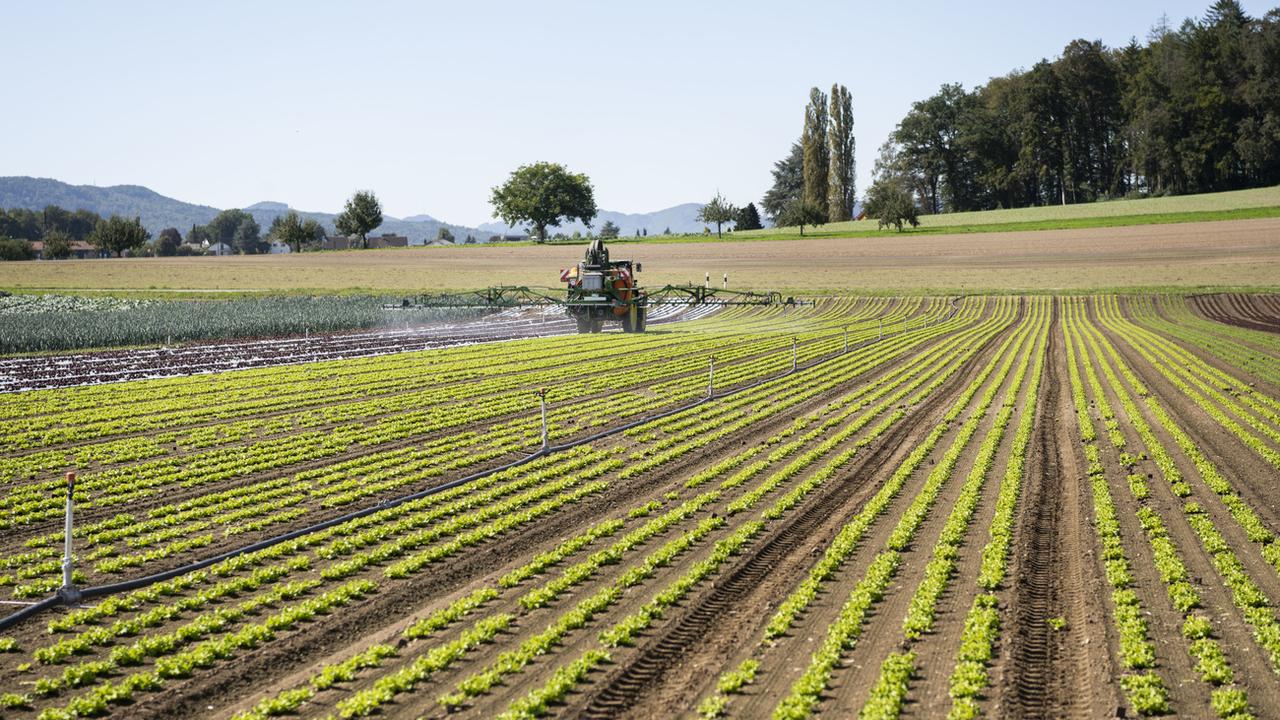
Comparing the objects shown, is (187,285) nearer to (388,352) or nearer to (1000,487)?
(388,352)

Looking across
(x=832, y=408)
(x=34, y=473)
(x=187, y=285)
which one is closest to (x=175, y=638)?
(x=34, y=473)

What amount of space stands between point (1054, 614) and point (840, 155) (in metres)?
133

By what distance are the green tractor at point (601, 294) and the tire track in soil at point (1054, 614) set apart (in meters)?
32.7

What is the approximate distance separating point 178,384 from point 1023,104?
411ft

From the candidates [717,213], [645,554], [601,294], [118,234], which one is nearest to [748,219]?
[717,213]

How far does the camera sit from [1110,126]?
135750mm

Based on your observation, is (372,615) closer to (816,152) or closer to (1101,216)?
(1101,216)

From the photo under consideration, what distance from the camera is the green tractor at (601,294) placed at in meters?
49.6

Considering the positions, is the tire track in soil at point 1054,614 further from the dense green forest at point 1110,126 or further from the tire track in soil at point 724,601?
the dense green forest at point 1110,126

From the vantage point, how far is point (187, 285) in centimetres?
8712

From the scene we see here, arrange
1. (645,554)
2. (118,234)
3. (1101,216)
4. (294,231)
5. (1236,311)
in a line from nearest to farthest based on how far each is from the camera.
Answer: (645,554) → (1236,311) → (1101,216) → (118,234) → (294,231)

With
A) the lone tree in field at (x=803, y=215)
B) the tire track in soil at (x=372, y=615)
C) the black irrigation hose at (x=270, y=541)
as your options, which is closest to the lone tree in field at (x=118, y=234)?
the lone tree in field at (x=803, y=215)

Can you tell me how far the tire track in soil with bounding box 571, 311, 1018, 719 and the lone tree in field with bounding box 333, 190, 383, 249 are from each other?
135 metres

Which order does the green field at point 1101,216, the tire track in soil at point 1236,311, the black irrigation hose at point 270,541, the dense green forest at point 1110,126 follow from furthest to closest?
the dense green forest at point 1110,126, the green field at point 1101,216, the tire track in soil at point 1236,311, the black irrigation hose at point 270,541
